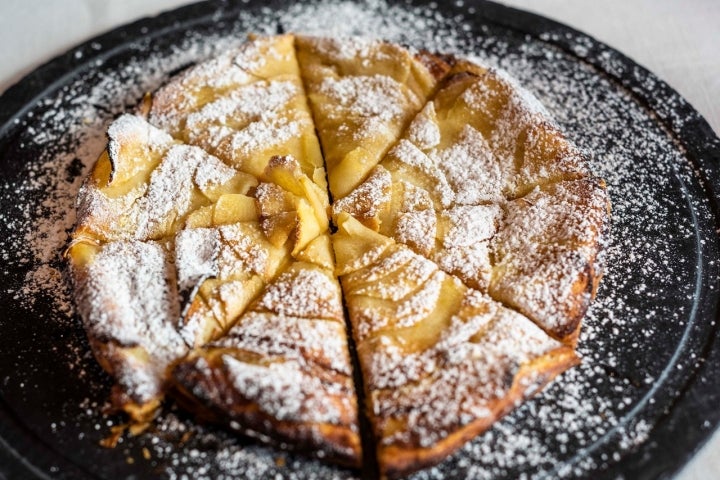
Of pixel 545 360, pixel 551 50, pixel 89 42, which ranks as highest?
pixel 89 42

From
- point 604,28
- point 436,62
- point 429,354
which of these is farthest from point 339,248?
point 604,28

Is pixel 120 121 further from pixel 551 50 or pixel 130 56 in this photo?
pixel 551 50

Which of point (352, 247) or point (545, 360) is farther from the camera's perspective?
point (352, 247)

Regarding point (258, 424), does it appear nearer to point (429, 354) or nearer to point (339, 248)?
point (429, 354)

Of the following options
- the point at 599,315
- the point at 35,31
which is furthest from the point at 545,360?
the point at 35,31

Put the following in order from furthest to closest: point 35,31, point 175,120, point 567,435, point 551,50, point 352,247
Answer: point 35,31
point 551,50
point 175,120
point 352,247
point 567,435

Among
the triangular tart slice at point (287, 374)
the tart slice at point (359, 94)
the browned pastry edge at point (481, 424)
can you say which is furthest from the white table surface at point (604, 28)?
the triangular tart slice at point (287, 374)

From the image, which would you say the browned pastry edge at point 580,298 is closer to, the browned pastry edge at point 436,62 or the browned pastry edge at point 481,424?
the browned pastry edge at point 481,424
